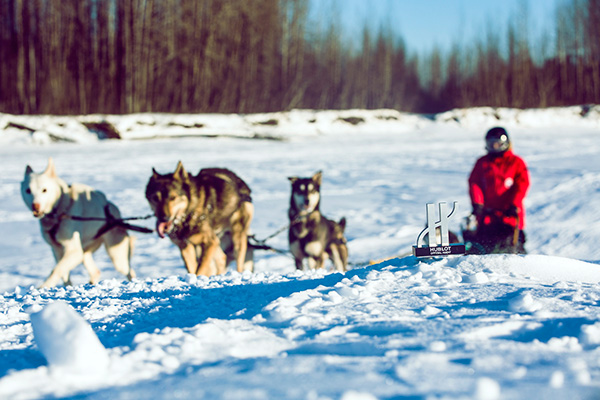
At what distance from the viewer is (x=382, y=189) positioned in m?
9.12

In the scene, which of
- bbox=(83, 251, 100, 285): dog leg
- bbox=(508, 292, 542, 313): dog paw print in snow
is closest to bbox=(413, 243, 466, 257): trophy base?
bbox=(508, 292, 542, 313): dog paw print in snow

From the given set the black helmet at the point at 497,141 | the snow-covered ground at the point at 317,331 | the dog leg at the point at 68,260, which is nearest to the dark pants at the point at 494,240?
the black helmet at the point at 497,141

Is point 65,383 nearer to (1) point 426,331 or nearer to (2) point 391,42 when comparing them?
(1) point 426,331

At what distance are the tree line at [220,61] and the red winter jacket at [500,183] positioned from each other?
16.7m

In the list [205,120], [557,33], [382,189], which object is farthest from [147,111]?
[557,33]

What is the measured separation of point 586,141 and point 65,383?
15.9m

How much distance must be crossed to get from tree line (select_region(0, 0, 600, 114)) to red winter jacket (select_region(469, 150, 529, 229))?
1668 cm

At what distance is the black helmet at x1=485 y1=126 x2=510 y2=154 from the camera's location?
423 centimetres

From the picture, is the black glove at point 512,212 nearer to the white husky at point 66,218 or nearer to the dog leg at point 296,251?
the dog leg at point 296,251

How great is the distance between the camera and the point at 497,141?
13.9 feet

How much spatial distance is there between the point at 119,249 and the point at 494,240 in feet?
9.46

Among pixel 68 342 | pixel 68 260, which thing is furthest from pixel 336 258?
pixel 68 342

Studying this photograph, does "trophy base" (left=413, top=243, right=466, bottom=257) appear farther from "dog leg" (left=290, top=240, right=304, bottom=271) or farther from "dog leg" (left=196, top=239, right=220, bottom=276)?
"dog leg" (left=290, top=240, right=304, bottom=271)

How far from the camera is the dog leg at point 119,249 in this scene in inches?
174
